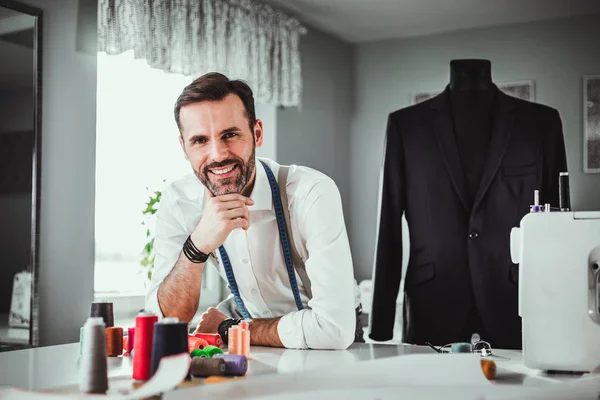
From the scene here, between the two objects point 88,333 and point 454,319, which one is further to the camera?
point 454,319

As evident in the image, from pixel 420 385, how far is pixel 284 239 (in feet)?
2.91

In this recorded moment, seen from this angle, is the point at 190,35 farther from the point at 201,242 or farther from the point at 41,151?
the point at 201,242

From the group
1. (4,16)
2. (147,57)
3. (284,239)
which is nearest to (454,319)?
(284,239)

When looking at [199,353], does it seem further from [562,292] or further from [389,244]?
[389,244]

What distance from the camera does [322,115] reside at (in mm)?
5066

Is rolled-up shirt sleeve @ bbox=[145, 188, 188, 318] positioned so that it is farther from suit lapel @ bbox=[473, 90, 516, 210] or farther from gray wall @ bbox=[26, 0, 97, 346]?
suit lapel @ bbox=[473, 90, 516, 210]

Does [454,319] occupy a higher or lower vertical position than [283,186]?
lower

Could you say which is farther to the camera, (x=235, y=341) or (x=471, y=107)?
(x=471, y=107)

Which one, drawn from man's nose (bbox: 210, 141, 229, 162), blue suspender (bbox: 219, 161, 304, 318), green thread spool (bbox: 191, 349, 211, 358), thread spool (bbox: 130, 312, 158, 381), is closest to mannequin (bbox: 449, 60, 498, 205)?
blue suspender (bbox: 219, 161, 304, 318)

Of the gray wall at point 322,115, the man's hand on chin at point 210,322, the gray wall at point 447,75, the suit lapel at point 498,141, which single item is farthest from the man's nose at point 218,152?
the gray wall at point 447,75

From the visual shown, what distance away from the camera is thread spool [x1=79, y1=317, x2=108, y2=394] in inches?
49.9

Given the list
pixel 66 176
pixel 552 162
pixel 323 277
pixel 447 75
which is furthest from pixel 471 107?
pixel 447 75

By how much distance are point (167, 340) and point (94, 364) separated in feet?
0.44

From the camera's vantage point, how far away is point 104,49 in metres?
3.19
